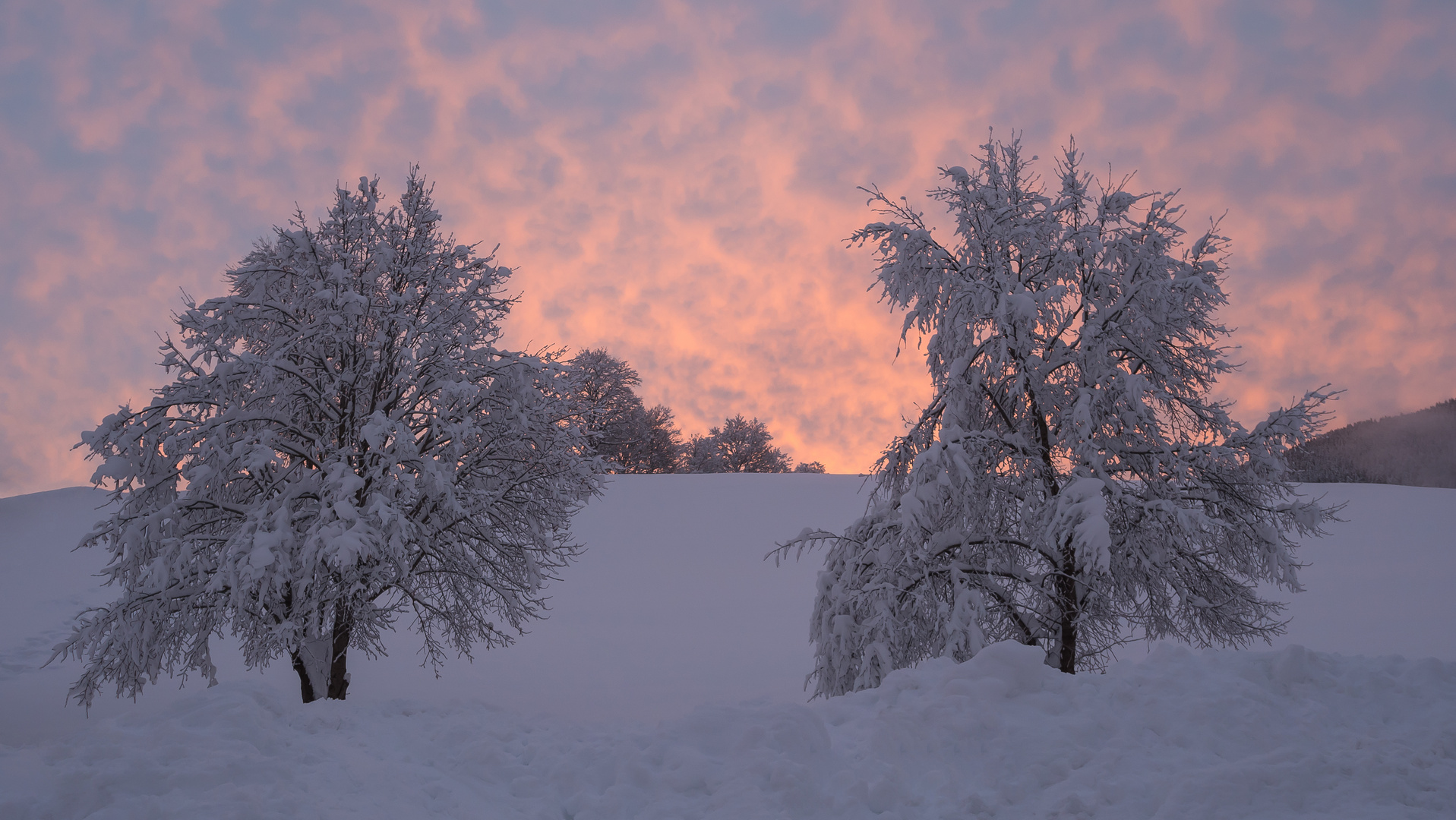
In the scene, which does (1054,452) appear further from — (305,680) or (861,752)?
(305,680)

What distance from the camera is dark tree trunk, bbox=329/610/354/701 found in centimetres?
1018

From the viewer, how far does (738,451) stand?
58.7 m

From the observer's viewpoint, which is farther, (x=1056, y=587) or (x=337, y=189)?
(x=337, y=189)

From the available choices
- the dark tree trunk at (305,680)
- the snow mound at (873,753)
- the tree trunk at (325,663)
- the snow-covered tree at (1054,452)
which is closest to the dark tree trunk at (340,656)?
the tree trunk at (325,663)

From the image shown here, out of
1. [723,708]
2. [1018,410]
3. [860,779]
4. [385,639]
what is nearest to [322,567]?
[723,708]

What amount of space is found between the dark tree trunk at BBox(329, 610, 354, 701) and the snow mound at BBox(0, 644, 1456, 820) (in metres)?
4.05

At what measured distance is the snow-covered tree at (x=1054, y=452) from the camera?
8617 millimetres

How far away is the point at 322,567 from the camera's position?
9.12 meters

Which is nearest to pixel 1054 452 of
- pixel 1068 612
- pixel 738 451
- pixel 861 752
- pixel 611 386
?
pixel 1068 612

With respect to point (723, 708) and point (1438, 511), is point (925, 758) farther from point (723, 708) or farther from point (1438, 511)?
point (1438, 511)

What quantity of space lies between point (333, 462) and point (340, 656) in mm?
2848

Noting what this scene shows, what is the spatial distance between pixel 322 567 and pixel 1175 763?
28.5 feet

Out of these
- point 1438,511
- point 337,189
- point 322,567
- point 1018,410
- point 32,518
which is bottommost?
point 1438,511

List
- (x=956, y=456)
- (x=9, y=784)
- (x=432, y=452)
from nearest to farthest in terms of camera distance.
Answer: (x=9, y=784) → (x=956, y=456) → (x=432, y=452)
